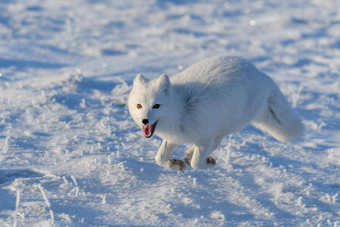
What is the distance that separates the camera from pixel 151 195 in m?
3.61

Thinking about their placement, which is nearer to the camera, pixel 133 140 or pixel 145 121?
pixel 145 121

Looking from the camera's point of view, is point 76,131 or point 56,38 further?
point 56,38

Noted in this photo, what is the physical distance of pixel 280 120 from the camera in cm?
435

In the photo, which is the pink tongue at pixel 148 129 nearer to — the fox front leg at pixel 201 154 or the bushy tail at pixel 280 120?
the fox front leg at pixel 201 154

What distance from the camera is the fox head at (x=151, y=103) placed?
3.36 metres

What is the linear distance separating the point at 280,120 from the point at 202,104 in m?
1.06

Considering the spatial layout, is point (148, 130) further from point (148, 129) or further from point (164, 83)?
point (164, 83)

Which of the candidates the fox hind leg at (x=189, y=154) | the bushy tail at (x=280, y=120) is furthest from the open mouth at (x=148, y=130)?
the bushy tail at (x=280, y=120)

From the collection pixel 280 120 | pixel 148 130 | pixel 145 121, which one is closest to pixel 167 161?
pixel 148 130

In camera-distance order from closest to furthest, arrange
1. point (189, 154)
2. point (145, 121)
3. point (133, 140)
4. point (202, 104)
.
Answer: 1. point (145, 121)
2. point (202, 104)
3. point (189, 154)
4. point (133, 140)

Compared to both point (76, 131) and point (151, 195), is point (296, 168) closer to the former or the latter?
point (151, 195)

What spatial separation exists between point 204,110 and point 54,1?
1037 centimetres

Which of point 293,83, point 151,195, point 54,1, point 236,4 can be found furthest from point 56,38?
point 151,195

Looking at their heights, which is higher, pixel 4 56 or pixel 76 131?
pixel 4 56
